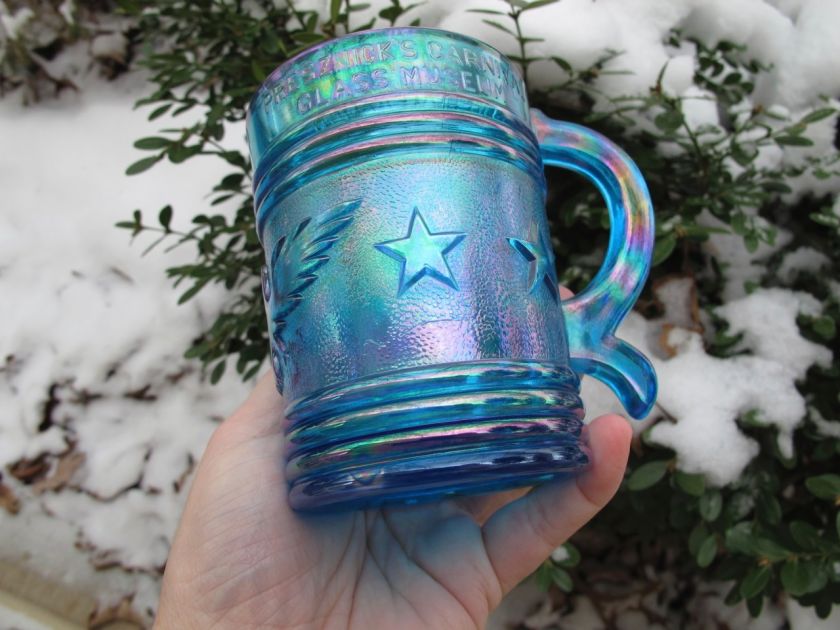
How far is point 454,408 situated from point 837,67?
1225 mm

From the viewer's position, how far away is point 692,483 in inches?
47.1

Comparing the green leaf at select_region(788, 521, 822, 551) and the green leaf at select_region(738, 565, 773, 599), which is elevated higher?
the green leaf at select_region(788, 521, 822, 551)

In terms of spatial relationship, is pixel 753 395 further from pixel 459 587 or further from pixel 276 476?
pixel 276 476

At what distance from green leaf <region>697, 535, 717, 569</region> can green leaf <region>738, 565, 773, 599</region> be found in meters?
0.06

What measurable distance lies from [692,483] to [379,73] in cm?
80

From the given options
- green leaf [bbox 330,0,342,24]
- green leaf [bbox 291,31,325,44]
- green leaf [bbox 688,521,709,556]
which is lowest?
green leaf [bbox 688,521,709,556]

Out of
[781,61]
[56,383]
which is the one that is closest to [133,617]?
[56,383]

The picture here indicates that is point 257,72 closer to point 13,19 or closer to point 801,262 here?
point 801,262

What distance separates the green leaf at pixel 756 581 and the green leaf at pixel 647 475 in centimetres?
21

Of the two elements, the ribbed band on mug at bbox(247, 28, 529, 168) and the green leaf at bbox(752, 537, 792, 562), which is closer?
the ribbed band on mug at bbox(247, 28, 529, 168)

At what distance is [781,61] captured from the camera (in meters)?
A: 1.58

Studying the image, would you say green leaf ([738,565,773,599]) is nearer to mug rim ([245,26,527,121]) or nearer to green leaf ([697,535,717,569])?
green leaf ([697,535,717,569])

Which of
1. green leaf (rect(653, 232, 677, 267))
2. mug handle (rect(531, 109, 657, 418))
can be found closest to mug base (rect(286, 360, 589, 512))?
mug handle (rect(531, 109, 657, 418))

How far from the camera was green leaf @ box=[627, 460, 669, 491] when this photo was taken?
1210mm
